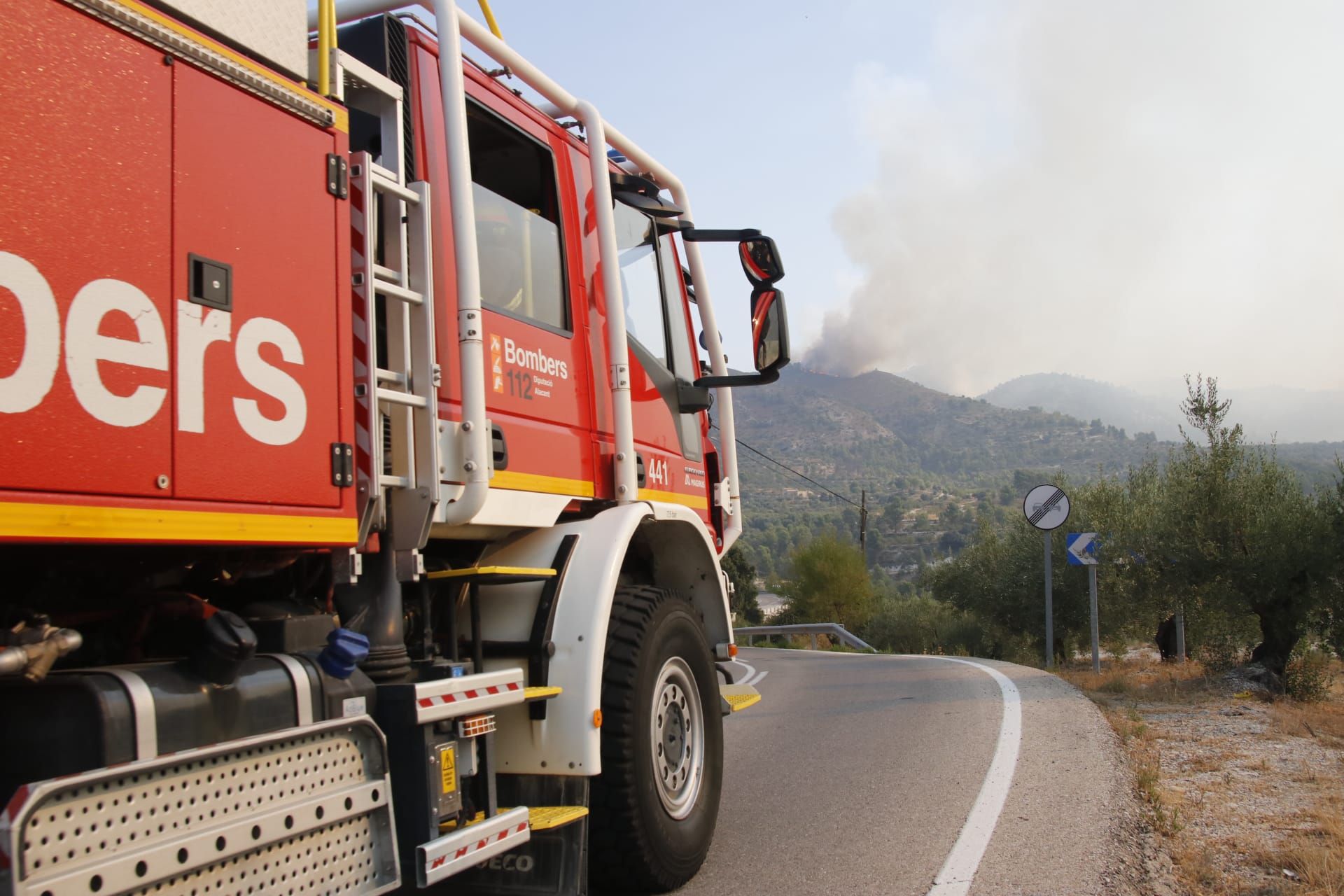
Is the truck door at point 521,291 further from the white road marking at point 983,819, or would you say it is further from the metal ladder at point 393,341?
the white road marking at point 983,819

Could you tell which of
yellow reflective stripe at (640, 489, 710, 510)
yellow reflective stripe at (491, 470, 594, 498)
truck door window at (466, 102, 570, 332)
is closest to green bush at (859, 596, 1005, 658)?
yellow reflective stripe at (640, 489, 710, 510)

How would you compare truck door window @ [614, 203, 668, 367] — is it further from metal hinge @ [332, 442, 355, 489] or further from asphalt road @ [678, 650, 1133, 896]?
asphalt road @ [678, 650, 1133, 896]

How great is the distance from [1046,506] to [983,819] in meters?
8.55

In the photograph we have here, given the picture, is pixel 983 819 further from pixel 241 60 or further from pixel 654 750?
pixel 241 60

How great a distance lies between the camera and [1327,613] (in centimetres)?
1173

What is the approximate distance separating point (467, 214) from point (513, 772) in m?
1.97

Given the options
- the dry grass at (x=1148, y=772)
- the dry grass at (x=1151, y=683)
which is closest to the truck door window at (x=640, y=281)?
the dry grass at (x=1148, y=772)

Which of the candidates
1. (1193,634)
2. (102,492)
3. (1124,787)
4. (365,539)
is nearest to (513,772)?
(365,539)

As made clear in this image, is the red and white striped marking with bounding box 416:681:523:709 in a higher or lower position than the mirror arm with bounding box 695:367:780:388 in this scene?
lower

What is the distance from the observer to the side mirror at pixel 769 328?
16.9 ft

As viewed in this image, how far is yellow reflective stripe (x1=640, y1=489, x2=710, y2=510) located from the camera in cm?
495

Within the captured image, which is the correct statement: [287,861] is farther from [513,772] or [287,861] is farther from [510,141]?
[510,141]

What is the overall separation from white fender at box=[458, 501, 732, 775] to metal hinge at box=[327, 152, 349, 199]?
1519mm

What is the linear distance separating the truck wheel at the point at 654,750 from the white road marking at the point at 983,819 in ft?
3.29
